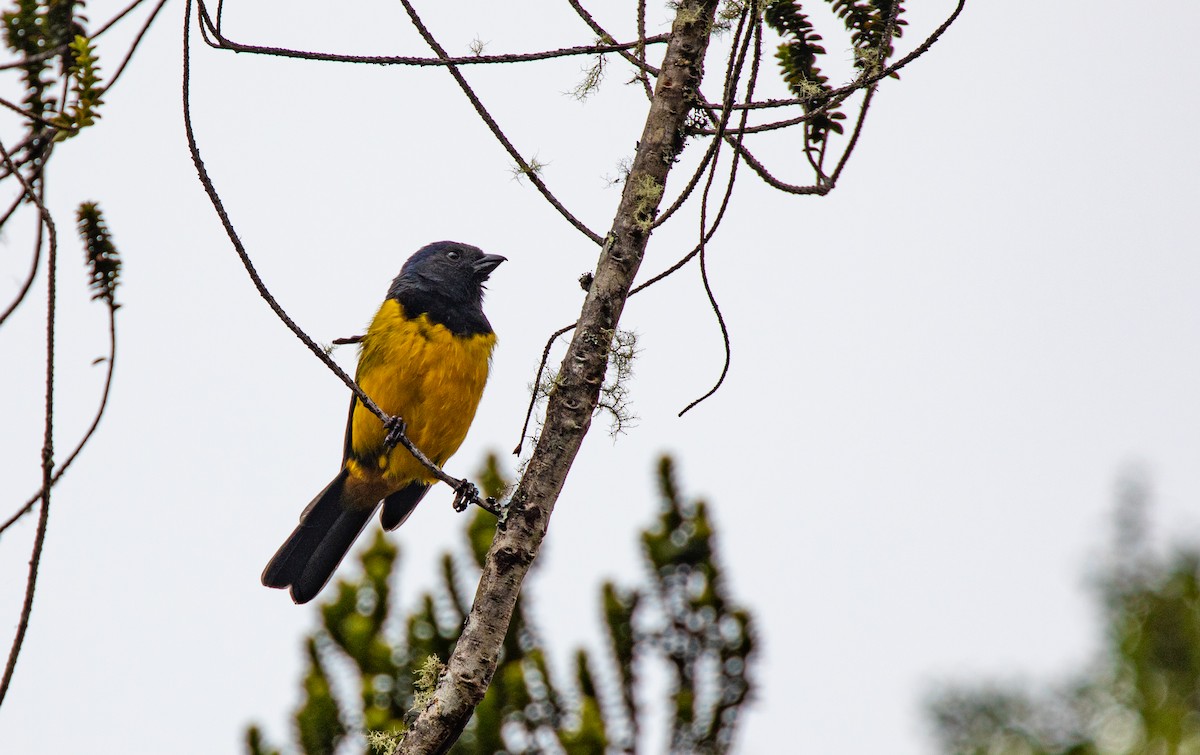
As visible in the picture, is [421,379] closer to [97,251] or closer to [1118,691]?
[97,251]

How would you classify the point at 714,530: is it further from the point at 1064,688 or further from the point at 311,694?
the point at 1064,688

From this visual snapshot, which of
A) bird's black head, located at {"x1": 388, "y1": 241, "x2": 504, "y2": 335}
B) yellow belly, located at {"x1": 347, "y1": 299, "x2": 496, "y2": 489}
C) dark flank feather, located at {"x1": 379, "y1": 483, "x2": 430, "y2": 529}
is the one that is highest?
bird's black head, located at {"x1": 388, "y1": 241, "x2": 504, "y2": 335}

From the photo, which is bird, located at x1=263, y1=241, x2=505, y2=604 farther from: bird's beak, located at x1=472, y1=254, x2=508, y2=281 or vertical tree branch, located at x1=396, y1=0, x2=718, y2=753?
vertical tree branch, located at x1=396, y1=0, x2=718, y2=753

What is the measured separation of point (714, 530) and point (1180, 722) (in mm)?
2039

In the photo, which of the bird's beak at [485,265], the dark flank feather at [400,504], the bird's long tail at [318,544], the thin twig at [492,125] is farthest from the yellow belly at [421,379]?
the thin twig at [492,125]

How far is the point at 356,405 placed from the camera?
5316mm

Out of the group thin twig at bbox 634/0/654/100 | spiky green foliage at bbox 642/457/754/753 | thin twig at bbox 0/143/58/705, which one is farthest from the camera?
spiky green foliage at bbox 642/457/754/753

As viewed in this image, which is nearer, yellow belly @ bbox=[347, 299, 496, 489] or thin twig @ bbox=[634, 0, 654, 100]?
thin twig @ bbox=[634, 0, 654, 100]

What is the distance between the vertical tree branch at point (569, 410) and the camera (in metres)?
2.32

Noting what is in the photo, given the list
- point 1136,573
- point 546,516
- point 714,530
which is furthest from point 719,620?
point 1136,573

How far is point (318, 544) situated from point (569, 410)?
3129mm

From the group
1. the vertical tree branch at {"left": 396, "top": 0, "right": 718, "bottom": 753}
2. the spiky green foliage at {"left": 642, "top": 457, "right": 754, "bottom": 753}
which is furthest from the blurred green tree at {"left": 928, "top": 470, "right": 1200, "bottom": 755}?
the vertical tree branch at {"left": 396, "top": 0, "right": 718, "bottom": 753}

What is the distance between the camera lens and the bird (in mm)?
4938

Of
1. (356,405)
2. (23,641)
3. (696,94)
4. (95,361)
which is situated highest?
(356,405)
